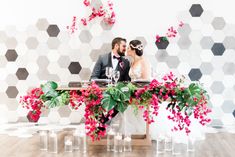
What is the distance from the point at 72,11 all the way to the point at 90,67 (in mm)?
820

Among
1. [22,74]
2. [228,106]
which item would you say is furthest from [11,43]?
[228,106]

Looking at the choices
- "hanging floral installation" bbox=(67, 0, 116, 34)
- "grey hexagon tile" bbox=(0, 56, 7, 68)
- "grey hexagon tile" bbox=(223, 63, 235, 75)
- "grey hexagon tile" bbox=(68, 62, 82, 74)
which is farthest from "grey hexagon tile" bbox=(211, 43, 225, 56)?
"grey hexagon tile" bbox=(0, 56, 7, 68)

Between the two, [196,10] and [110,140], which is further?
[196,10]

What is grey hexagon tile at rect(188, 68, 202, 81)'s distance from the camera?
213 inches

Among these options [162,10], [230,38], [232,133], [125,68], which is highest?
[162,10]

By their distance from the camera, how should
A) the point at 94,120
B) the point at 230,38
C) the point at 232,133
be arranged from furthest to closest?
the point at 230,38, the point at 232,133, the point at 94,120

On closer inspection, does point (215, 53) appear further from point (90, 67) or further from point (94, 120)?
point (94, 120)

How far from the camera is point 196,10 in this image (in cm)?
536

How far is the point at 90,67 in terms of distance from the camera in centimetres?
552

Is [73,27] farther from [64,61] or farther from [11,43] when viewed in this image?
[11,43]

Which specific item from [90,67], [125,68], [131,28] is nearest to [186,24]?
[131,28]

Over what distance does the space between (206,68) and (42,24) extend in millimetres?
2373

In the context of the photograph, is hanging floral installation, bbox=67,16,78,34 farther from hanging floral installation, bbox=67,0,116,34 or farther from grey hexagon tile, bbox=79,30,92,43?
grey hexagon tile, bbox=79,30,92,43

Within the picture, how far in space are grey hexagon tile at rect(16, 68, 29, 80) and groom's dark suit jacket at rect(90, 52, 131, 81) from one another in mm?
1068
